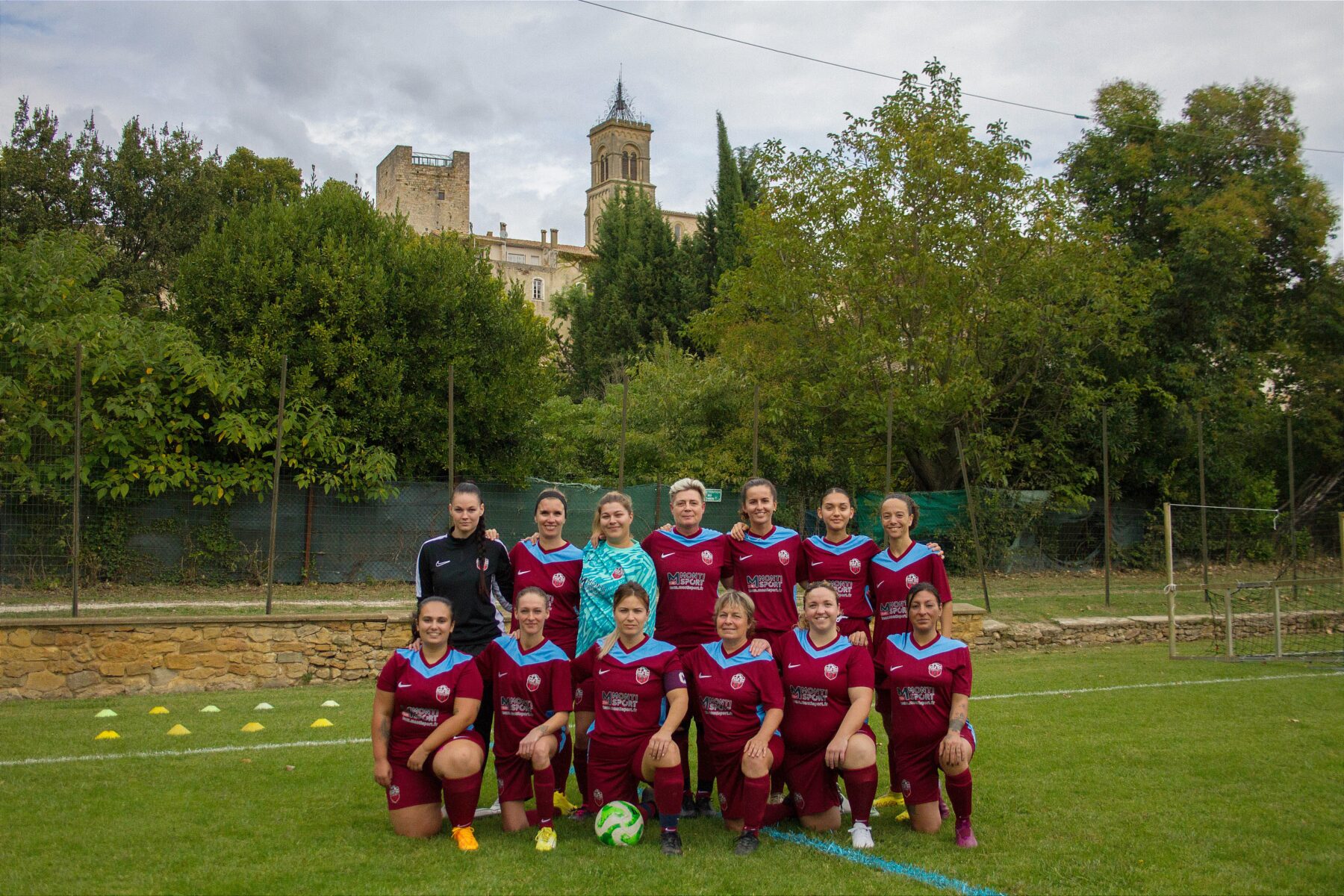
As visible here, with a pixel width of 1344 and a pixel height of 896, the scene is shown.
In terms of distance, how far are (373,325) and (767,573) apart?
1246 centimetres

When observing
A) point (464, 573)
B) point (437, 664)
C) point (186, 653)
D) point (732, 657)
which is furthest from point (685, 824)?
point (186, 653)

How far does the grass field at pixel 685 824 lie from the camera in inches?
175

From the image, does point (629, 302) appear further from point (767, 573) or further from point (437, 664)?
A: point (437, 664)

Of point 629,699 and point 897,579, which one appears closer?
point 629,699

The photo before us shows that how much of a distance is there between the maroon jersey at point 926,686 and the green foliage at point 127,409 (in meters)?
10.0

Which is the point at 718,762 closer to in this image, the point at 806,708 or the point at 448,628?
the point at 806,708

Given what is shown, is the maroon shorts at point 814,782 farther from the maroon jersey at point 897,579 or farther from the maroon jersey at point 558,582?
the maroon jersey at point 558,582

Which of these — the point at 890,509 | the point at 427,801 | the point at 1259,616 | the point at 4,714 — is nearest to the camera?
the point at 427,801

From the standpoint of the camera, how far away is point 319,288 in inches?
650

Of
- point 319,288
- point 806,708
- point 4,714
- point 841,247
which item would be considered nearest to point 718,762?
point 806,708

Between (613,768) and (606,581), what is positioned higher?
(606,581)

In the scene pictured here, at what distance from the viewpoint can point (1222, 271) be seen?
22.1 metres

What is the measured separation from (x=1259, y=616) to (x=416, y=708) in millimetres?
14887

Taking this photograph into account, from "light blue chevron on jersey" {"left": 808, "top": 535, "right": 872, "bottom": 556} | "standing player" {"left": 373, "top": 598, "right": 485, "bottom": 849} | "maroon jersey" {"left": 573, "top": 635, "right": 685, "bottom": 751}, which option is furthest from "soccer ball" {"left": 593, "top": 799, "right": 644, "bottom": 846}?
"light blue chevron on jersey" {"left": 808, "top": 535, "right": 872, "bottom": 556}
